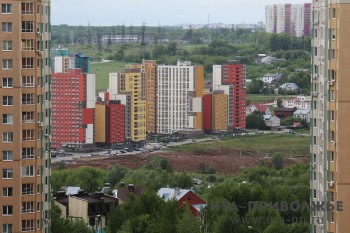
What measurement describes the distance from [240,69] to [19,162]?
3232cm

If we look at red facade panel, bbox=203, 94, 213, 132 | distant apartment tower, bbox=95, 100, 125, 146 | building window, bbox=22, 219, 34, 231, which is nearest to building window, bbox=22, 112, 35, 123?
building window, bbox=22, 219, 34, 231

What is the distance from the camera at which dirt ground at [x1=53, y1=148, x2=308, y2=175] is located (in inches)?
1168

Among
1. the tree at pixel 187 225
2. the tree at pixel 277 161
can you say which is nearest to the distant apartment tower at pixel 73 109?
the tree at pixel 277 161

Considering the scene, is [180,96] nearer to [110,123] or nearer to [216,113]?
[216,113]

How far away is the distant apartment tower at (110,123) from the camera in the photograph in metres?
35.3

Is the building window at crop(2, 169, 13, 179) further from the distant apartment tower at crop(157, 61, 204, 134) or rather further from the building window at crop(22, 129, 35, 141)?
the distant apartment tower at crop(157, 61, 204, 134)

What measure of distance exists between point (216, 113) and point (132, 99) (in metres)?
4.04

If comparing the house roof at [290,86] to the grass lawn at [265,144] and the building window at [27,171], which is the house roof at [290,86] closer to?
the grass lawn at [265,144]

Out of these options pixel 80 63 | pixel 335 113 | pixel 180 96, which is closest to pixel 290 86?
pixel 180 96

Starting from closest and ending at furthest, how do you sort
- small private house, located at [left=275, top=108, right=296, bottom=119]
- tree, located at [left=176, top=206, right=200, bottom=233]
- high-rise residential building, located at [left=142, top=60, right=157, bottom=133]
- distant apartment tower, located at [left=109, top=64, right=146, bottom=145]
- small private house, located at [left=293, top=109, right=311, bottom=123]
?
tree, located at [left=176, top=206, right=200, bottom=233] < distant apartment tower, located at [left=109, top=64, right=146, bottom=145] < high-rise residential building, located at [left=142, top=60, right=157, bottom=133] < small private house, located at [left=293, top=109, right=311, bottom=123] < small private house, located at [left=275, top=108, right=296, bottom=119]

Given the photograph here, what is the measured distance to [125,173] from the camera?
23.8 meters

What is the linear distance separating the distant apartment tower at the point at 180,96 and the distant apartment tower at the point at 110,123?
10.9ft

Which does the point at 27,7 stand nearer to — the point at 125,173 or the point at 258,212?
the point at 258,212

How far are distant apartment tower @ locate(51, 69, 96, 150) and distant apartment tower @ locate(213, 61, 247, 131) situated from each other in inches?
239
